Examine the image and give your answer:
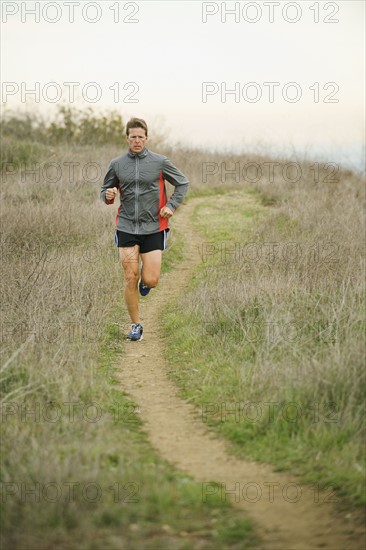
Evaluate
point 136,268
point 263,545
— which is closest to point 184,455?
point 263,545

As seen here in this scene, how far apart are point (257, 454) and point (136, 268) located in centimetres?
305

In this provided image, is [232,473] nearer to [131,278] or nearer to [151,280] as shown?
[131,278]

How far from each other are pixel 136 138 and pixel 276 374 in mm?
2880

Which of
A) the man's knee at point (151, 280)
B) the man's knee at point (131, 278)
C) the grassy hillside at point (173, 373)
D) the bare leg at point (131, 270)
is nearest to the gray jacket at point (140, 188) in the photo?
the bare leg at point (131, 270)

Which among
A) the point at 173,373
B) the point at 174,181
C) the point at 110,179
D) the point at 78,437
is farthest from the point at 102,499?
the point at 174,181

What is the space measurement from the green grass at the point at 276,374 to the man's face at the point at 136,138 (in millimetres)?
1771

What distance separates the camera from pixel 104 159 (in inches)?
766

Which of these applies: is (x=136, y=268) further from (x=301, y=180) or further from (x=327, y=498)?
(x=301, y=180)

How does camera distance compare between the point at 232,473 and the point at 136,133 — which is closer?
the point at 232,473

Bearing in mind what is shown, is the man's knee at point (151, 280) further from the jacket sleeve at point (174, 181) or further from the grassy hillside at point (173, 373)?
the jacket sleeve at point (174, 181)

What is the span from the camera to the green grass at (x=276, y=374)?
454 cm

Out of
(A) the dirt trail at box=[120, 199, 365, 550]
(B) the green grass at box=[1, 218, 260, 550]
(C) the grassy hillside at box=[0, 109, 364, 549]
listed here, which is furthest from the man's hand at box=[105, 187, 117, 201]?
(B) the green grass at box=[1, 218, 260, 550]

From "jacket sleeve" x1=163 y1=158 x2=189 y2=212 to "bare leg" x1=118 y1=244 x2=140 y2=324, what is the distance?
570 mm

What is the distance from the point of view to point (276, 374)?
17.6 feet
